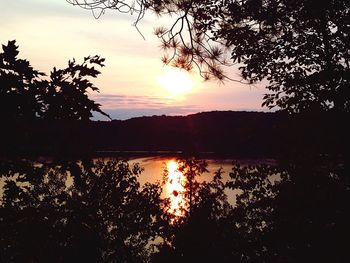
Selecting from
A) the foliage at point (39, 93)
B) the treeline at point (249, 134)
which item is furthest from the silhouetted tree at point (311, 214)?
the foliage at point (39, 93)

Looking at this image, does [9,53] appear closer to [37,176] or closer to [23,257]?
[37,176]

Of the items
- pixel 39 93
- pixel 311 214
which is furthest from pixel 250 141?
pixel 39 93

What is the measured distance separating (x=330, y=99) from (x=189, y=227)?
18333 mm

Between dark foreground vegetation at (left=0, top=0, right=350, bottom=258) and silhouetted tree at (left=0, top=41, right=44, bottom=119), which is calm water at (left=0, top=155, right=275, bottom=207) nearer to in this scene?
dark foreground vegetation at (left=0, top=0, right=350, bottom=258)

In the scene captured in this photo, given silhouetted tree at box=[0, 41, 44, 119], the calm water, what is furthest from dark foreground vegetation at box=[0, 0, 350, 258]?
the calm water

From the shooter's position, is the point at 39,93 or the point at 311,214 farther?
the point at 311,214

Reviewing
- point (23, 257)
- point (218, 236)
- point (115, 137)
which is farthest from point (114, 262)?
point (115, 137)

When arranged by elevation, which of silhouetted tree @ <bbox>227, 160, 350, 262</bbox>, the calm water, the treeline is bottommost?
the calm water

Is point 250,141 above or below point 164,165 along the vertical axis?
above

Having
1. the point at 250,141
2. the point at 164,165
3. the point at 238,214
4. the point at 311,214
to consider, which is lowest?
the point at 164,165

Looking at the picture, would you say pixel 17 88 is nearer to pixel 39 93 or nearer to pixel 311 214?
pixel 39 93

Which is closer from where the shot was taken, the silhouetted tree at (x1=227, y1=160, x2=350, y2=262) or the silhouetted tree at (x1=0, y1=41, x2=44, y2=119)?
the silhouetted tree at (x1=0, y1=41, x2=44, y2=119)

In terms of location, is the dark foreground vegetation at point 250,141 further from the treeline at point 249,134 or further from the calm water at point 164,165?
the calm water at point 164,165

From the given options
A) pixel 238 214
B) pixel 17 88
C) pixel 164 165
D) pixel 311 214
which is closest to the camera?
pixel 17 88
